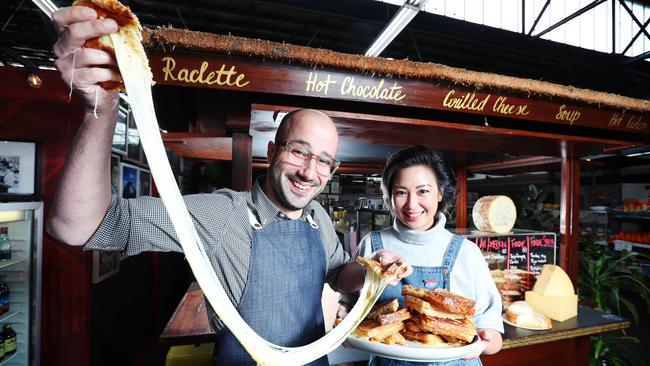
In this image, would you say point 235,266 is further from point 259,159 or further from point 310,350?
point 259,159

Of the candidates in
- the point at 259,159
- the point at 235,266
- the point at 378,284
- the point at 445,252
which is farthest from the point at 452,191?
the point at 259,159

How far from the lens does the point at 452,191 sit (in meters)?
2.00

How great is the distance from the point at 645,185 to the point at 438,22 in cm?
734

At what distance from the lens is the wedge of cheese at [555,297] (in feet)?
7.59

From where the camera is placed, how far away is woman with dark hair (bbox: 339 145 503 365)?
1.71 m

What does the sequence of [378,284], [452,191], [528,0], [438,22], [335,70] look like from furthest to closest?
[528,0], [438,22], [452,191], [335,70], [378,284]

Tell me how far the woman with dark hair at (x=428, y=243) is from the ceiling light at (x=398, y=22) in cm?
Result: 209

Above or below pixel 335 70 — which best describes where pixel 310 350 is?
below

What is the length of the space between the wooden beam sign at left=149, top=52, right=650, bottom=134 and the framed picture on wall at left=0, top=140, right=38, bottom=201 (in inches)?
93.9

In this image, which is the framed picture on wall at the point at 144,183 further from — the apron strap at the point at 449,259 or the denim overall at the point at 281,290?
the apron strap at the point at 449,259

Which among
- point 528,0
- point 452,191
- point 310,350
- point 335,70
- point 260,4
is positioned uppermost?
point 528,0

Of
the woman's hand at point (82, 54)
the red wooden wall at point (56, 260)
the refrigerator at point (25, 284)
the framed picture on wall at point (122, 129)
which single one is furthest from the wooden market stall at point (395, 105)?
the framed picture on wall at point (122, 129)

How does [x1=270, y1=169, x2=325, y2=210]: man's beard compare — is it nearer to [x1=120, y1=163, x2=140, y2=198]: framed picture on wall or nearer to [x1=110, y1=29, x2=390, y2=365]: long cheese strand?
[x1=110, y1=29, x2=390, y2=365]: long cheese strand

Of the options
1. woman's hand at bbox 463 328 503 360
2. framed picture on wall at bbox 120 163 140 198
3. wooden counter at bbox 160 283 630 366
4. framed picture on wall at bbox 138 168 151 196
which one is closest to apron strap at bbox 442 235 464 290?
woman's hand at bbox 463 328 503 360
